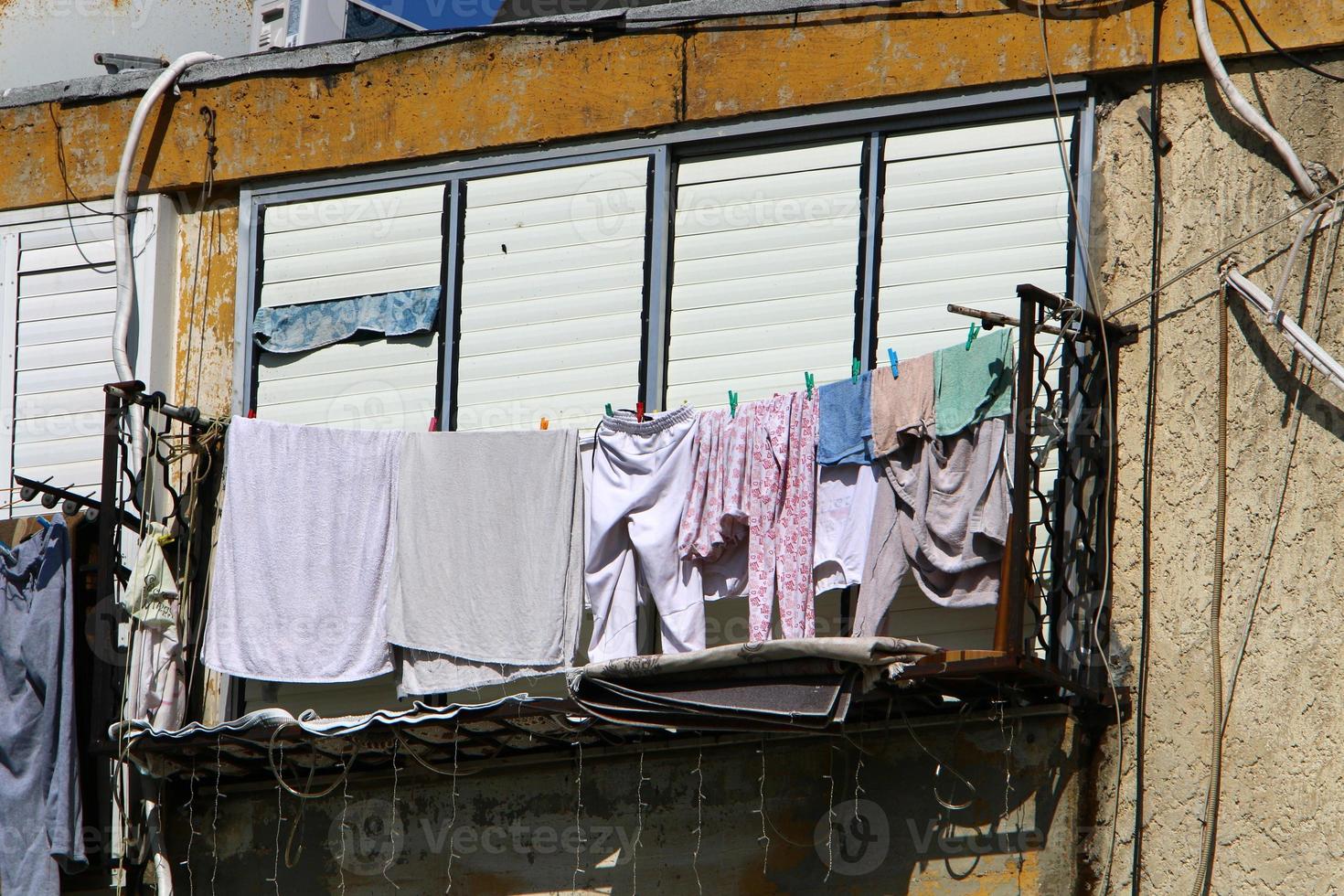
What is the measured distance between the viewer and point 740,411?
991 centimetres

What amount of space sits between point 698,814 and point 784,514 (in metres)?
1.46

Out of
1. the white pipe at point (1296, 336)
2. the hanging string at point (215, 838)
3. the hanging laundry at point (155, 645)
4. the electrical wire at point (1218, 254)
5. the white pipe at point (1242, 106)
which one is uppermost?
the white pipe at point (1242, 106)

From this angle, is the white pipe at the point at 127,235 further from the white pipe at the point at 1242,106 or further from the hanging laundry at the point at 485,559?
the white pipe at the point at 1242,106

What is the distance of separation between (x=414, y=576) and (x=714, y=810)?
1.84m

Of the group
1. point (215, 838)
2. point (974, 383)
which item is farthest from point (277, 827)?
point (974, 383)

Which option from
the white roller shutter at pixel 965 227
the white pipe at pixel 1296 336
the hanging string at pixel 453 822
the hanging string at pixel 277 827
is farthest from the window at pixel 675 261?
the hanging string at pixel 277 827

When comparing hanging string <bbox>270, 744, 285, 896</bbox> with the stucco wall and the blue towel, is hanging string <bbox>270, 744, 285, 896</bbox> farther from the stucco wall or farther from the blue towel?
the stucco wall

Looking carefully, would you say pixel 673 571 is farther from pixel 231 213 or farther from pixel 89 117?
pixel 89 117

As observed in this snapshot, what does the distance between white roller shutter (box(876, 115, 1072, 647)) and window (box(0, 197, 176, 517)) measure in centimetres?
411

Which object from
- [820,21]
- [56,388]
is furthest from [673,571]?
[56,388]

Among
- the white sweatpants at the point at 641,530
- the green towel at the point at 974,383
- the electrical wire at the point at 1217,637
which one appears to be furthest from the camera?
the white sweatpants at the point at 641,530

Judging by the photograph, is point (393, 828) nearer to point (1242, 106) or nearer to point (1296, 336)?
point (1296, 336)

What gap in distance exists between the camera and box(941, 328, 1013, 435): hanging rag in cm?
930

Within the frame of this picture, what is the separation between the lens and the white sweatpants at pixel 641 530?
384 inches
